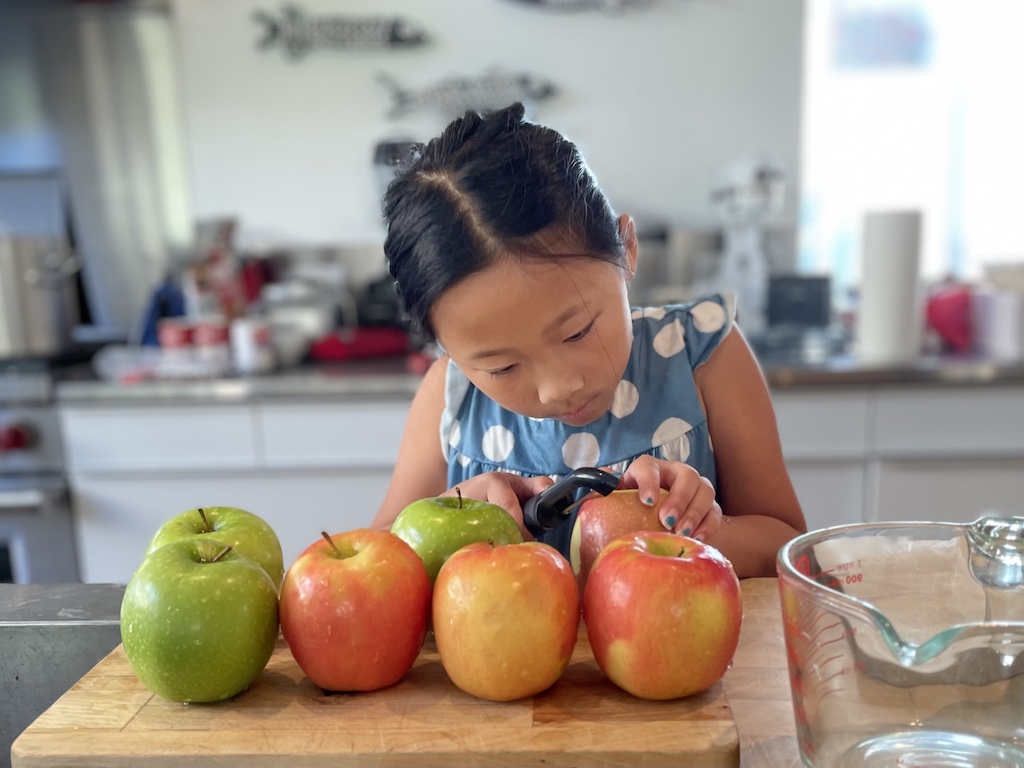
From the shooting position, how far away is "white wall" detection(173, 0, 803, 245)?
7.91 feet

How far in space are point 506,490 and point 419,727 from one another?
30 centimetres

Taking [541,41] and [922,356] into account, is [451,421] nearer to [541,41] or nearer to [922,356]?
[922,356]

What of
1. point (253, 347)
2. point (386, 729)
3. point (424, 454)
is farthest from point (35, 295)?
point (386, 729)

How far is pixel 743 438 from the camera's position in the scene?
106 cm

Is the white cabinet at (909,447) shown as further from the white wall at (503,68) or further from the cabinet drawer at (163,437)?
the cabinet drawer at (163,437)

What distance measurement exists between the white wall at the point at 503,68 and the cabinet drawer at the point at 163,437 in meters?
0.72

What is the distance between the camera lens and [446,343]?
836 mm

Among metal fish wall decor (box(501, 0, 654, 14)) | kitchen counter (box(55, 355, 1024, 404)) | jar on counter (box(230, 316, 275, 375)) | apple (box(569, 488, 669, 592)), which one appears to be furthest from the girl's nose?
metal fish wall decor (box(501, 0, 654, 14))

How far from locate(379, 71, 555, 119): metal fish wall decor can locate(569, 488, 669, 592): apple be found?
193cm

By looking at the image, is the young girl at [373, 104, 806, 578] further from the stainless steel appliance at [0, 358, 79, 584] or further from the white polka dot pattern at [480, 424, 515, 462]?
the stainless steel appliance at [0, 358, 79, 584]

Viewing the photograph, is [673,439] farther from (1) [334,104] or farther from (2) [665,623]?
(1) [334,104]

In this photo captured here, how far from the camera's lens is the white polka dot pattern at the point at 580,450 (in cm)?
107

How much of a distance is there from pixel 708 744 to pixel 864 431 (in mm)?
1605

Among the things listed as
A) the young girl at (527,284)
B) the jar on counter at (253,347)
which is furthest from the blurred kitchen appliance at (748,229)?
the young girl at (527,284)
